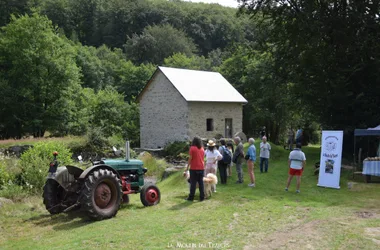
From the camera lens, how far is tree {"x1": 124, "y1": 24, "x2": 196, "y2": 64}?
67188mm

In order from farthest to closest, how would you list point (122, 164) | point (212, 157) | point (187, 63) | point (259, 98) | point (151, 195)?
point (187, 63) < point (259, 98) < point (212, 157) < point (151, 195) < point (122, 164)

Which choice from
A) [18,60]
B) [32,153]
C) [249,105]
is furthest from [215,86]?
[32,153]

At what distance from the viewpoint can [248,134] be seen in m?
38.1

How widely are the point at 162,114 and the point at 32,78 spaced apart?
10967 mm

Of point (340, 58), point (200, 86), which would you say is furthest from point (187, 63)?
point (340, 58)

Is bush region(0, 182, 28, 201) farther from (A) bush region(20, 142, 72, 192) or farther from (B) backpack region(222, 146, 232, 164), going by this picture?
(B) backpack region(222, 146, 232, 164)

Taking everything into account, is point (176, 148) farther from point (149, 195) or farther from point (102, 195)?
point (102, 195)

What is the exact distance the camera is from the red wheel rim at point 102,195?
7.33 metres

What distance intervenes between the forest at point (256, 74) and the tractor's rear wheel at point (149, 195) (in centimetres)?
1078

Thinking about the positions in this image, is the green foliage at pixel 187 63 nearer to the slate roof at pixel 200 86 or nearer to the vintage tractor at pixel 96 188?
the slate roof at pixel 200 86

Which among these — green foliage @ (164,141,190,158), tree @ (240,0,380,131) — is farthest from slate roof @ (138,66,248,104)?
tree @ (240,0,380,131)

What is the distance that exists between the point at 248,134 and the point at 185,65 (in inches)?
774

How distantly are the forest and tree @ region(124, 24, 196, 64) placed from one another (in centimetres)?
586

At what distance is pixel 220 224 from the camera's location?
22.1 feet
